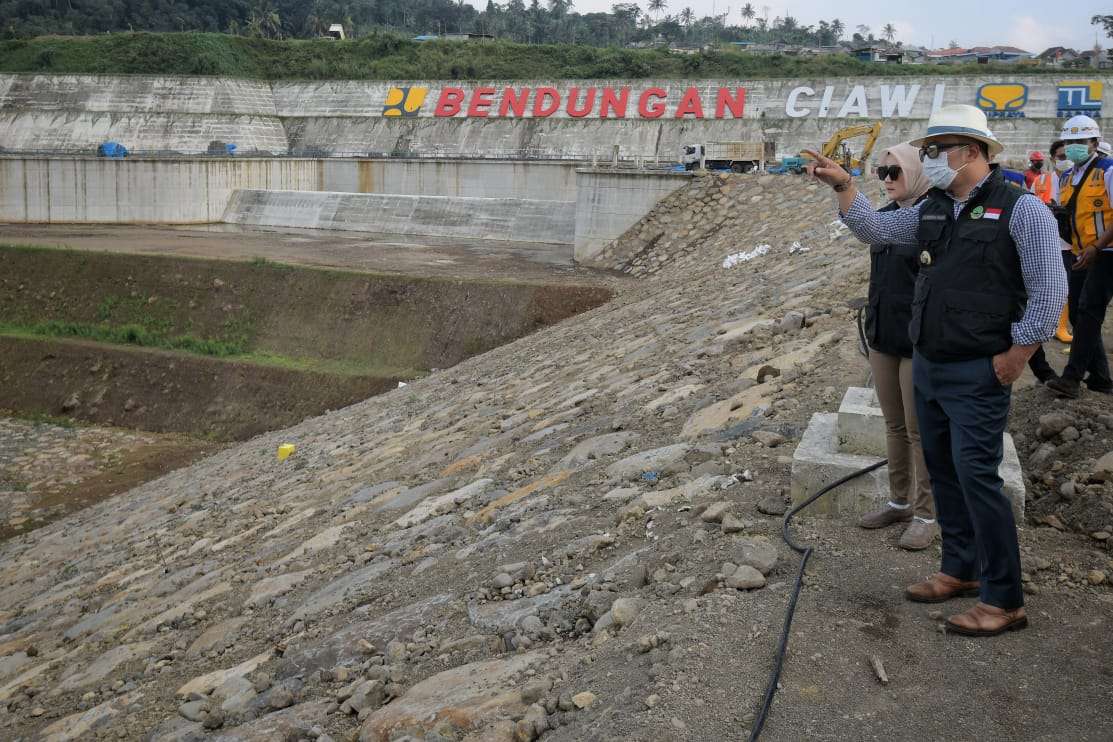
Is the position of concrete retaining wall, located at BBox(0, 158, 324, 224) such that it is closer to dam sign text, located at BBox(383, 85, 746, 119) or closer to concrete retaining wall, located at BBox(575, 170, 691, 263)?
dam sign text, located at BBox(383, 85, 746, 119)

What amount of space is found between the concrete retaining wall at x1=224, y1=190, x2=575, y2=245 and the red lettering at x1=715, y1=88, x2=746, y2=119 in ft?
37.1

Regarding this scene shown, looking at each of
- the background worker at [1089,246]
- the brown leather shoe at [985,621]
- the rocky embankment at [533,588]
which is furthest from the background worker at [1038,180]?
the brown leather shoe at [985,621]

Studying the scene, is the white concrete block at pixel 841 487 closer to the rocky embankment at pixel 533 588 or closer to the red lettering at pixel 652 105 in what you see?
the rocky embankment at pixel 533 588

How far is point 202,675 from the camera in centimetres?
580

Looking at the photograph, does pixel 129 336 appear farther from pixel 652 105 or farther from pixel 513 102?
pixel 652 105

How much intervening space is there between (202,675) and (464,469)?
320 centimetres

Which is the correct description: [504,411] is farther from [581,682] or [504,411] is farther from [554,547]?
[581,682]

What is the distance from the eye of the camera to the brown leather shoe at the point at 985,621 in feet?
13.0

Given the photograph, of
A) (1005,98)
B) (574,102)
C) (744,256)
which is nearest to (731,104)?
(574,102)

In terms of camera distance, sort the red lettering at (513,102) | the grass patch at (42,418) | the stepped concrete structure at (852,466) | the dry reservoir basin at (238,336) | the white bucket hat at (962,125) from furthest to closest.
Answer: the red lettering at (513,102), the grass patch at (42,418), the dry reservoir basin at (238,336), the stepped concrete structure at (852,466), the white bucket hat at (962,125)

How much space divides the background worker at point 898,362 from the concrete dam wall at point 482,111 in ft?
102

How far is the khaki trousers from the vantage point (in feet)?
16.0

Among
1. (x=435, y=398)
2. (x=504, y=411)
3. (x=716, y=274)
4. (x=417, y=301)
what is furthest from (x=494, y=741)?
(x=417, y=301)

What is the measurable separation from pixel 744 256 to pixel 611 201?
24.2 ft
